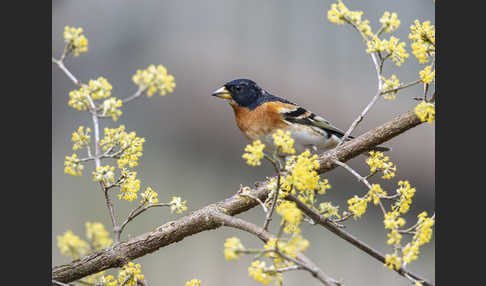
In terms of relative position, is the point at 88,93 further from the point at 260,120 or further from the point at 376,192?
the point at 376,192

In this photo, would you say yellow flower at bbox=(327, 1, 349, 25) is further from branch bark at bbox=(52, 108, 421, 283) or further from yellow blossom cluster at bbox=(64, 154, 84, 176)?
yellow blossom cluster at bbox=(64, 154, 84, 176)

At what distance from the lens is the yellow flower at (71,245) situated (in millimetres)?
1713

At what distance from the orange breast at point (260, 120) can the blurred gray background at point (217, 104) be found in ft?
0.76

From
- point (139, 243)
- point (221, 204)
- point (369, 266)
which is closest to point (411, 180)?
point (369, 266)

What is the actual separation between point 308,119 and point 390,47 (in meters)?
0.59

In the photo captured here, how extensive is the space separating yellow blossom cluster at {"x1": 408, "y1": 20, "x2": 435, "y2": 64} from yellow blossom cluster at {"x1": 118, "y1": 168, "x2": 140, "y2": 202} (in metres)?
0.76

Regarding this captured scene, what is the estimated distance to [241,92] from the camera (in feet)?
5.83

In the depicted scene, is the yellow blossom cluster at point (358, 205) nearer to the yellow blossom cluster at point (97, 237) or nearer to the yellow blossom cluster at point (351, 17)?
the yellow blossom cluster at point (351, 17)

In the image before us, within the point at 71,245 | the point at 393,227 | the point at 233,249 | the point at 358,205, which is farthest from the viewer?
the point at 71,245

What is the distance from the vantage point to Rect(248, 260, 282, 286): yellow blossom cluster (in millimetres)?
944

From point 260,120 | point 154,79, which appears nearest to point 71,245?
point 154,79

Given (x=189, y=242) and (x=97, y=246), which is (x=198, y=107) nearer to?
(x=189, y=242)

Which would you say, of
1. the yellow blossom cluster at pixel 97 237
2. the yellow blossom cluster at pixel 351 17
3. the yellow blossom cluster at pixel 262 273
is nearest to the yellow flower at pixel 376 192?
the yellow blossom cluster at pixel 262 273

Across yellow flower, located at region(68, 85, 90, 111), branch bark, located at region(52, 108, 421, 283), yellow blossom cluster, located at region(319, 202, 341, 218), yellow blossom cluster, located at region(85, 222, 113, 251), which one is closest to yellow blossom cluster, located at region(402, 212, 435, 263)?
yellow blossom cluster, located at region(319, 202, 341, 218)
